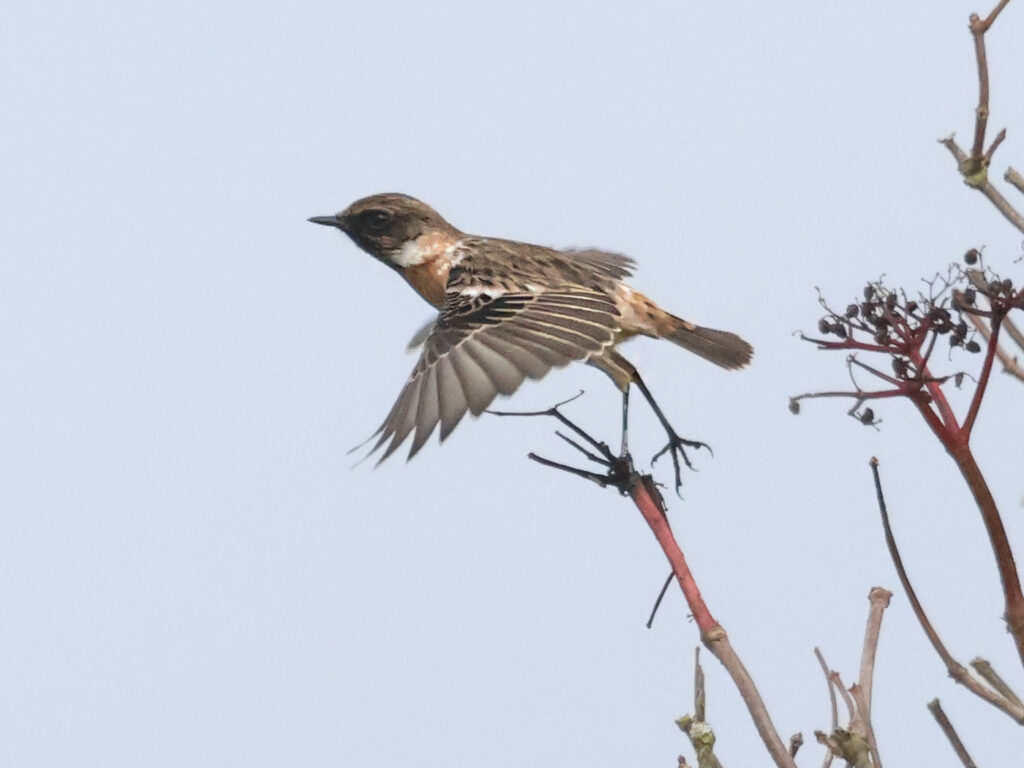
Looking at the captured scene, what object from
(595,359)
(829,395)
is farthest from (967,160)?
(595,359)

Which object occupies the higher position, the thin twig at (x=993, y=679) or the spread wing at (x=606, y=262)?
the spread wing at (x=606, y=262)

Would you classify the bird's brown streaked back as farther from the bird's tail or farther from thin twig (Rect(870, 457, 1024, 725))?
thin twig (Rect(870, 457, 1024, 725))

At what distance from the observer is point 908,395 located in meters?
3.33

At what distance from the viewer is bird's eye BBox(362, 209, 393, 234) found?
934 centimetres

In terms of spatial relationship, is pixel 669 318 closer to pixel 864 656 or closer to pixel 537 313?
pixel 537 313

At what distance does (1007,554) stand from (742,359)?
18.5 feet

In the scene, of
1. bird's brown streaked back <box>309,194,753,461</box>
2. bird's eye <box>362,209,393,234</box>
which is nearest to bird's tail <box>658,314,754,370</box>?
bird's brown streaked back <box>309,194,753,461</box>

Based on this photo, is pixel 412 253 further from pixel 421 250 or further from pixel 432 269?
pixel 432 269

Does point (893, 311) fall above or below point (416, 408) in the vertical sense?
below

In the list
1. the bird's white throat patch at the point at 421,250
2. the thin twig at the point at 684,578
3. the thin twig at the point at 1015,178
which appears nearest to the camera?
the thin twig at the point at 684,578

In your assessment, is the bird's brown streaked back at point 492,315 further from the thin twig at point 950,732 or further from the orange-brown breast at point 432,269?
the thin twig at point 950,732

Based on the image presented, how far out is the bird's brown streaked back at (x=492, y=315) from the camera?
21.3ft

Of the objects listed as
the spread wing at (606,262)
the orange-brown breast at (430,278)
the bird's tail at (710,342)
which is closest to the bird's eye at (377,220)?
the orange-brown breast at (430,278)

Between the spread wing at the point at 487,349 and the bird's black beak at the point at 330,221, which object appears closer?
the spread wing at the point at 487,349
